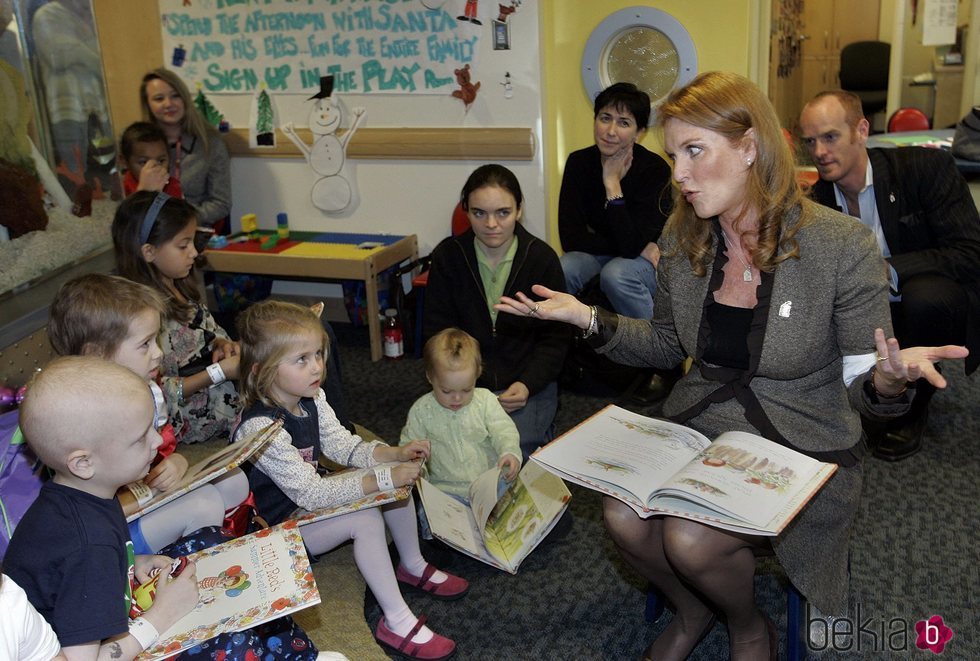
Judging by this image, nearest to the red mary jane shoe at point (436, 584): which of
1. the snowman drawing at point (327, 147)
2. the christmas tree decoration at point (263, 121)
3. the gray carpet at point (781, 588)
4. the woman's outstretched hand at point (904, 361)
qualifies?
the gray carpet at point (781, 588)

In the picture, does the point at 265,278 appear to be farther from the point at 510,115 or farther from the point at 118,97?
the point at 510,115

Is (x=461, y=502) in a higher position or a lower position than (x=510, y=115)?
lower

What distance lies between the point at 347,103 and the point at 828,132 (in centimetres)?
227

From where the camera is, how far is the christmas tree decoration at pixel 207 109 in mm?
4445

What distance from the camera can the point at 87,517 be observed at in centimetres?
146

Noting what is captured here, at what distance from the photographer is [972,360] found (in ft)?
9.45

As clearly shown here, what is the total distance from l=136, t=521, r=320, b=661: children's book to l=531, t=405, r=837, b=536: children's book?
1.64 feet

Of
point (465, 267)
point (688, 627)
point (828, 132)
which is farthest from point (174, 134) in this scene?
point (688, 627)

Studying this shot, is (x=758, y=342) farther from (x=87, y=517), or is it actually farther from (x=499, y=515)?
(x=87, y=517)

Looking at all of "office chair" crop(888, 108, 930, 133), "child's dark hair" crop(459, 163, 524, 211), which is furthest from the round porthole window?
"office chair" crop(888, 108, 930, 133)

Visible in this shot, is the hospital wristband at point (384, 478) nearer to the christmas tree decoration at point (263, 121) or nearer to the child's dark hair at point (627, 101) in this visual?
the child's dark hair at point (627, 101)

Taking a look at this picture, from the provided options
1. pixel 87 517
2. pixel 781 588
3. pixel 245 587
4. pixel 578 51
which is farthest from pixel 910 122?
pixel 87 517

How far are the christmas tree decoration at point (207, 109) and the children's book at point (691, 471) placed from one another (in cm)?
323

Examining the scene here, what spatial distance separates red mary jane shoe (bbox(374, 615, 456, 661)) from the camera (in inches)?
80.4
